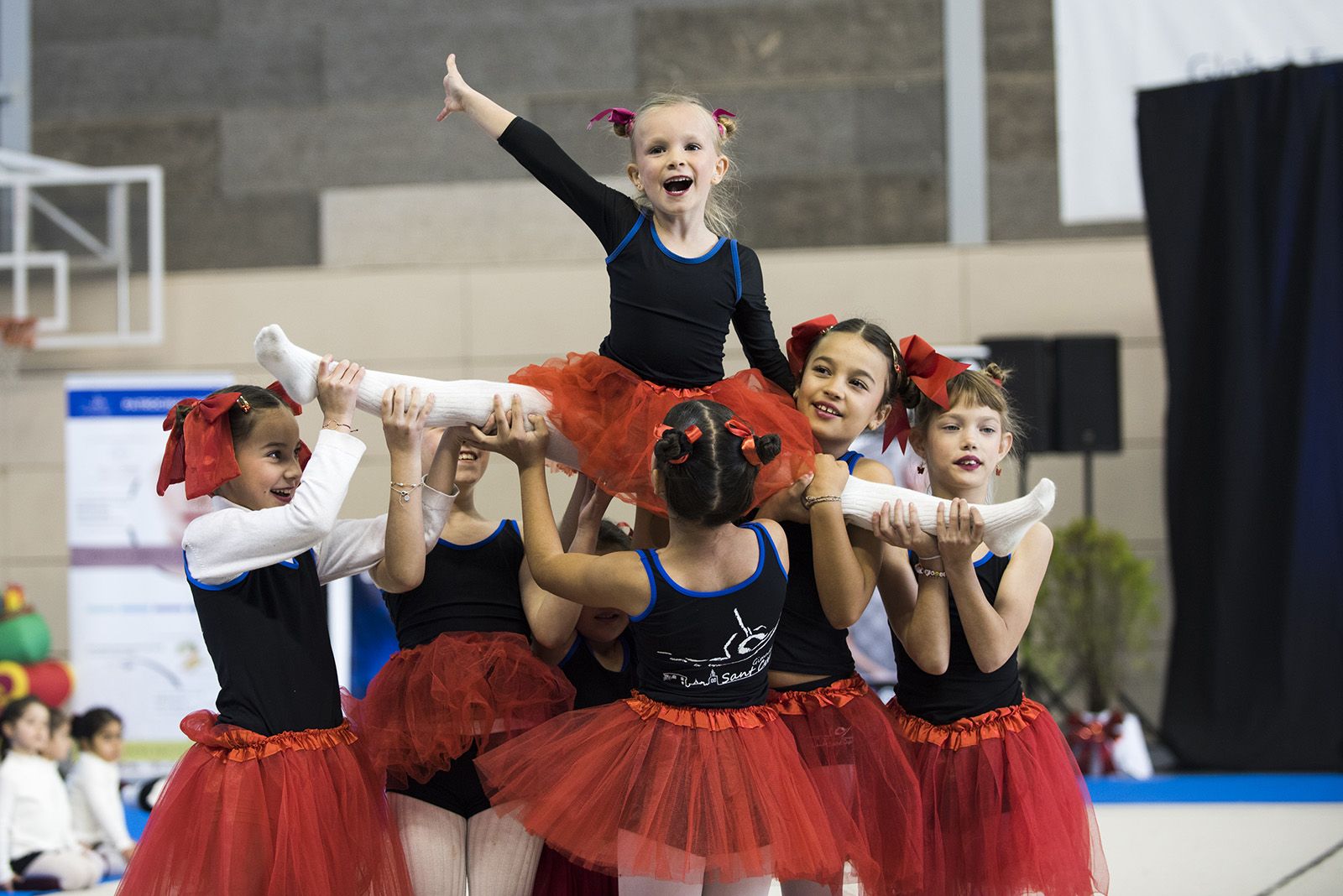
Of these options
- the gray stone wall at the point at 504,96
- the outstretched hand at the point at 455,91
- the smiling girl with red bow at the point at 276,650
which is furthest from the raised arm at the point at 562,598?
the gray stone wall at the point at 504,96

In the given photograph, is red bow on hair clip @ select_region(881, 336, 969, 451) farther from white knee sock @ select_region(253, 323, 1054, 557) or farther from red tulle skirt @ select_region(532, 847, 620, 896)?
red tulle skirt @ select_region(532, 847, 620, 896)

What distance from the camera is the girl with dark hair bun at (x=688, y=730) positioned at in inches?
71.4

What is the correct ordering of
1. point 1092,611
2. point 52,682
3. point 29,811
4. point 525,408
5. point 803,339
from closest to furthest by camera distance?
point 525,408
point 803,339
point 29,811
point 52,682
point 1092,611

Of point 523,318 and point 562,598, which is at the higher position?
point 523,318

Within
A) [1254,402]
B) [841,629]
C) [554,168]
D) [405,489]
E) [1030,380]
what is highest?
[554,168]

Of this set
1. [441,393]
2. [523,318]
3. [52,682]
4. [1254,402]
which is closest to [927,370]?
[441,393]

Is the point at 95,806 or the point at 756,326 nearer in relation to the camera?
the point at 756,326

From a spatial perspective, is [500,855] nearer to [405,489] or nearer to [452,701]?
[452,701]

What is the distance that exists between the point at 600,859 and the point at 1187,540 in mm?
4191

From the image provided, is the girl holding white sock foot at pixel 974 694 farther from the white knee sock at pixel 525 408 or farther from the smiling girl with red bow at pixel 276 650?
the smiling girl with red bow at pixel 276 650

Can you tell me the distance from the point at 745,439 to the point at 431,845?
881mm

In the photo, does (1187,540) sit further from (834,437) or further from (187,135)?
(187,135)

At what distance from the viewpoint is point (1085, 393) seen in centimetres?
533

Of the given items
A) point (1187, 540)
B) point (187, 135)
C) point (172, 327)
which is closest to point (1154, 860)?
point (1187, 540)
